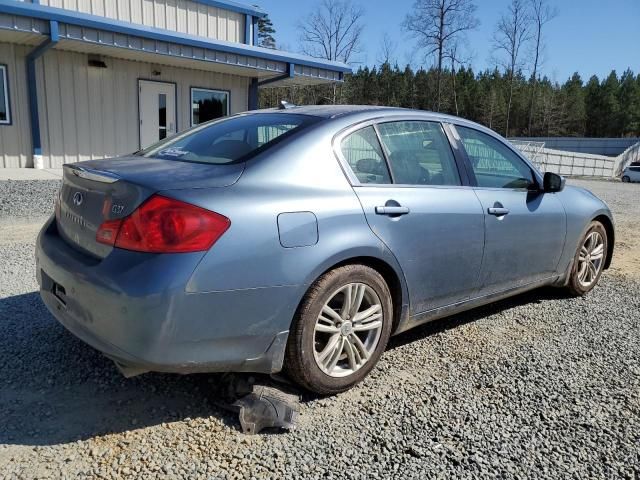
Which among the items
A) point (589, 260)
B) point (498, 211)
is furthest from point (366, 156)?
point (589, 260)

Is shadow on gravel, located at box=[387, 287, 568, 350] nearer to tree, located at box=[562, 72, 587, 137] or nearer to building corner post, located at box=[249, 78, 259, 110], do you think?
building corner post, located at box=[249, 78, 259, 110]

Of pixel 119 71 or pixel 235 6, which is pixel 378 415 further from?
pixel 235 6

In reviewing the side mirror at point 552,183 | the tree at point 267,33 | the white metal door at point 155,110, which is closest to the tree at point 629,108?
the tree at point 267,33

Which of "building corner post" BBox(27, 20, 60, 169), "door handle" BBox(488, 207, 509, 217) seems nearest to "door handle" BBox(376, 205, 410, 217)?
"door handle" BBox(488, 207, 509, 217)

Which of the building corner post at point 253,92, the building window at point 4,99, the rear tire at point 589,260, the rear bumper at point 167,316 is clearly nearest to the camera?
the rear bumper at point 167,316

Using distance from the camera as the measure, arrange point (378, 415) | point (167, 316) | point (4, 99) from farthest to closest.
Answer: point (4, 99), point (378, 415), point (167, 316)

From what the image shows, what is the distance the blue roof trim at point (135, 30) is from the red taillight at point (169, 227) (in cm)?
986

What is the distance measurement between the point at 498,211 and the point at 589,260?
1.85 metres

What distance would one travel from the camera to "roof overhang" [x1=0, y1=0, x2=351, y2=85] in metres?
10.1

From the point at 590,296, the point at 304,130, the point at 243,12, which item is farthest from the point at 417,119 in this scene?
the point at 243,12

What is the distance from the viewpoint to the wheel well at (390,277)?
289 centimetres

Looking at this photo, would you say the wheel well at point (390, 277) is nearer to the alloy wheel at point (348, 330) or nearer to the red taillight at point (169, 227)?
the alloy wheel at point (348, 330)

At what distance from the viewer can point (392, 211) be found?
9.80 ft

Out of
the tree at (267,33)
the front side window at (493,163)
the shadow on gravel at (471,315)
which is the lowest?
the shadow on gravel at (471,315)
